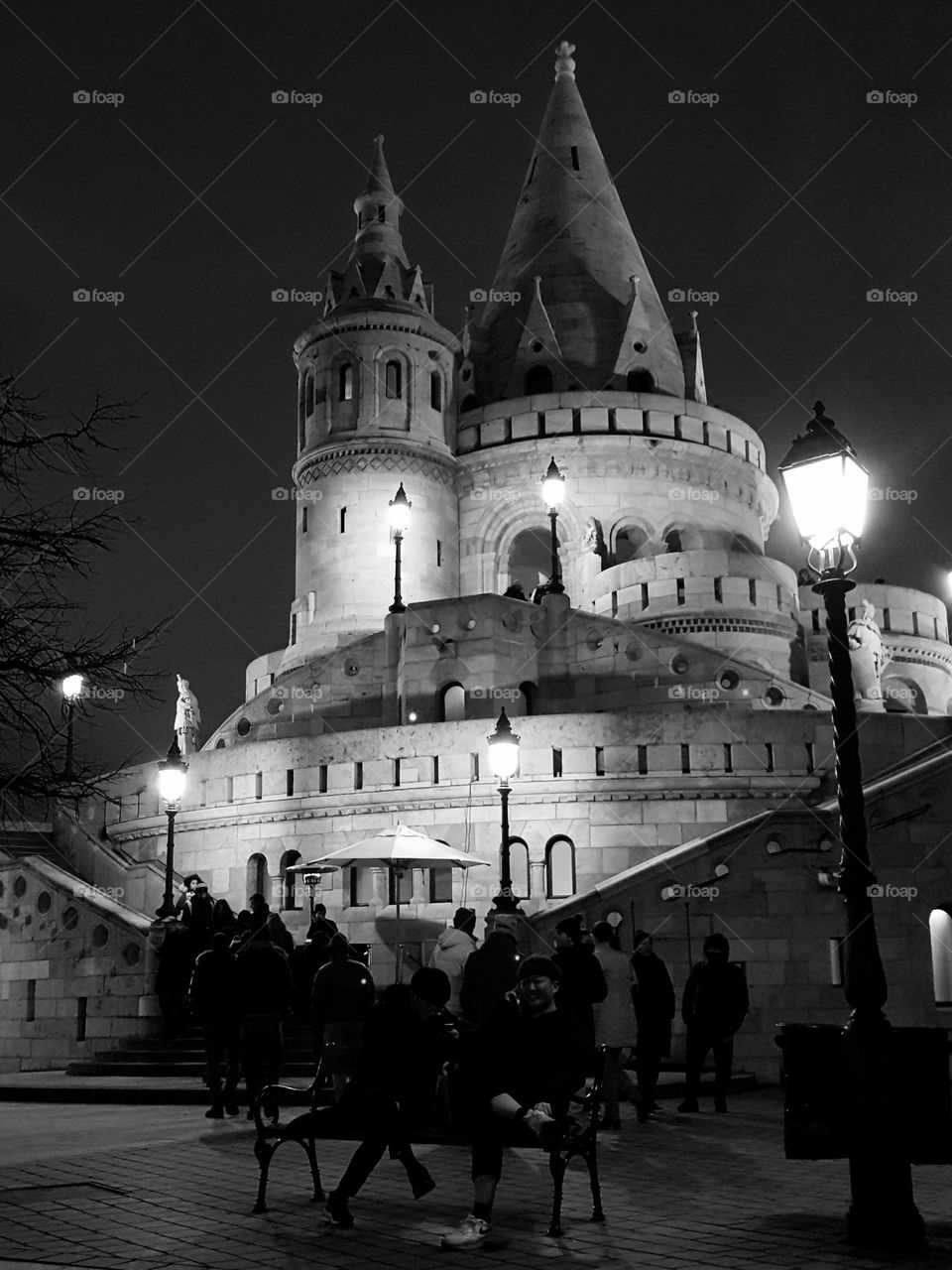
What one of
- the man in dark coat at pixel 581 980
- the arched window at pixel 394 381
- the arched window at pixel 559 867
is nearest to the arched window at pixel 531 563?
the arched window at pixel 394 381

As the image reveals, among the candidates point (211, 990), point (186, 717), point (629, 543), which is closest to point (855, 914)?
point (211, 990)

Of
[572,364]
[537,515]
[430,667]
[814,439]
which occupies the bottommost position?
[814,439]

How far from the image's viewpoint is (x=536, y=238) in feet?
156

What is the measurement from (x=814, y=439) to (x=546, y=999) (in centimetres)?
369

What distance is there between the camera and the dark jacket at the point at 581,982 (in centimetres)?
1195

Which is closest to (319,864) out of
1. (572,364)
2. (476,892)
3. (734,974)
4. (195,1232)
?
(476,892)

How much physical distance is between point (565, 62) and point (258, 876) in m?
36.2

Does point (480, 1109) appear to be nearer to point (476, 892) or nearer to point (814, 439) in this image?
point (814, 439)

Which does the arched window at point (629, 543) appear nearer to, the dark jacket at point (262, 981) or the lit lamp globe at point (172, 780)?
the lit lamp globe at point (172, 780)

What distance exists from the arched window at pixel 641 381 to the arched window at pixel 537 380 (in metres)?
2.55

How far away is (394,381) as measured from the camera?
134 ft

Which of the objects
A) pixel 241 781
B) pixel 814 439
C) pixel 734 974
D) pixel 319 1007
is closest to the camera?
pixel 814 439

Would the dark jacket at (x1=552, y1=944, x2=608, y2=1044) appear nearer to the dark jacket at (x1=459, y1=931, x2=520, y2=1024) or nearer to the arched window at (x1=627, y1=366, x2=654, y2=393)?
the dark jacket at (x1=459, y1=931, x2=520, y2=1024)

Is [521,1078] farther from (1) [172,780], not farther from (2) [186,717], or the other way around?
(2) [186,717]
